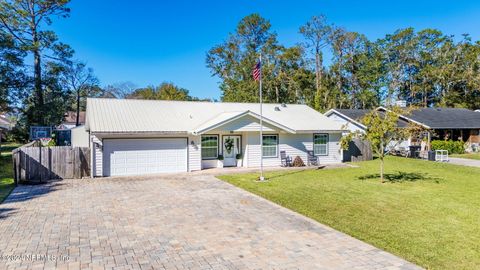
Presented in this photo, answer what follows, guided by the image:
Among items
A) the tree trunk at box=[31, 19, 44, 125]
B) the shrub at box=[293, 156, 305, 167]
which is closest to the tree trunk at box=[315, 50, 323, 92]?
the shrub at box=[293, 156, 305, 167]

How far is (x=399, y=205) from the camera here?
11.0 m

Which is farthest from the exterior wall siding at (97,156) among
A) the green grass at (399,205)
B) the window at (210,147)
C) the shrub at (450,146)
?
the shrub at (450,146)

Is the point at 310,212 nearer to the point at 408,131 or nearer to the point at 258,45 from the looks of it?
the point at 408,131

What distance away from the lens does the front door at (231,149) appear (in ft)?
67.3

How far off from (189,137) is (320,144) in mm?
9222

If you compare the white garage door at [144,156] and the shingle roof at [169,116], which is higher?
the shingle roof at [169,116]

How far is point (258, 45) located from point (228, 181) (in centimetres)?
3334

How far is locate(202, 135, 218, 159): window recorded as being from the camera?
1993cm

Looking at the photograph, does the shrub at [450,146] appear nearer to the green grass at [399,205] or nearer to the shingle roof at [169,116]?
the green grass at [399,205]

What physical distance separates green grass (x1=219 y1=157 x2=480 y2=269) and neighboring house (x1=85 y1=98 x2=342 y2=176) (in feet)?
9.73

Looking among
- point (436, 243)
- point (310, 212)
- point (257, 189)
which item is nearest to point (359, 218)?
point (310, 212)

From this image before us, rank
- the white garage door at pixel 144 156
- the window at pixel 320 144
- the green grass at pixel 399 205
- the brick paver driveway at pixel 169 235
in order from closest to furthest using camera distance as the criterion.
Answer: the brick paver driveway at pixel 169 235 < the green grass at pixel 399 205 < the white garage door at pixel 144 156 < the window at pixel 320 144

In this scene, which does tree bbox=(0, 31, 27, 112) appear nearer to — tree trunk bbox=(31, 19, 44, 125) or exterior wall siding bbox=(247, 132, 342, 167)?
tree trunk bbox=(31, 19, 44, 125)

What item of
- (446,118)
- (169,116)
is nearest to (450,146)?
(446,118)
